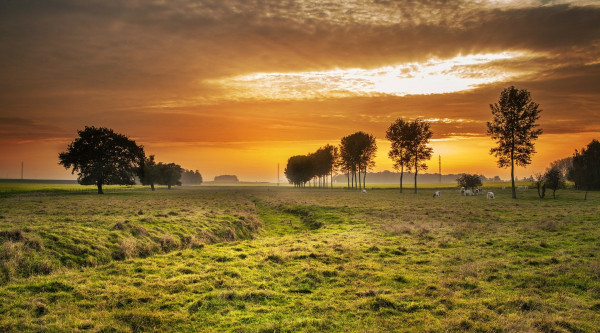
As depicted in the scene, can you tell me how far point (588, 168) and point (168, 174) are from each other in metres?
145

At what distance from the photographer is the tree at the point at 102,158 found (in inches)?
2761

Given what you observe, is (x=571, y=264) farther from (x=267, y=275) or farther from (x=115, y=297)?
(x=115, y=297)

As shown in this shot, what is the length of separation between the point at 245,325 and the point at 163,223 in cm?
1442

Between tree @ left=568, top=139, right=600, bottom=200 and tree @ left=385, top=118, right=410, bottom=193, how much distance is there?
4823 centimetres

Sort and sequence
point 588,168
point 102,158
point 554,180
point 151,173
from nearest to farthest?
1. point 554,180
2. point 102,158
3. point 588,168
4. point 151,173

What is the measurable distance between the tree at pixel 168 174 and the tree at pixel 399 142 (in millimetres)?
92312

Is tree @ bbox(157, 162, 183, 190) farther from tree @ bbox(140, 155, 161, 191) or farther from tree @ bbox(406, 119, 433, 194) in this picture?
tree @ bbox(406, 119, 433, 194)

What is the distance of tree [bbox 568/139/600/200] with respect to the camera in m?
87.8

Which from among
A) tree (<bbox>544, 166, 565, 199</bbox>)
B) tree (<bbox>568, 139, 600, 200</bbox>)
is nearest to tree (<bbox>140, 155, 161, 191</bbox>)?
tree (<bbox>544, 166, 565, 199</bbox>)

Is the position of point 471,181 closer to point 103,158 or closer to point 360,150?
point 360,150

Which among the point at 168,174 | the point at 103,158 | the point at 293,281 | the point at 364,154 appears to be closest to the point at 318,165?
the point at 364,154

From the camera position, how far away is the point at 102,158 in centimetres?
7288

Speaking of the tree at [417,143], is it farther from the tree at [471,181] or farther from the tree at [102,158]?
the tree at [102,158]

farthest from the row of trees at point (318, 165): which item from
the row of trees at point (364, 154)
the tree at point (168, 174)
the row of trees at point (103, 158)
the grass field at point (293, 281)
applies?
the grass field at point (293, 281)
